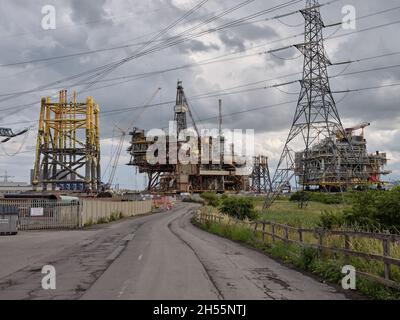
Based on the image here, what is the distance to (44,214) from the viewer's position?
121 feet

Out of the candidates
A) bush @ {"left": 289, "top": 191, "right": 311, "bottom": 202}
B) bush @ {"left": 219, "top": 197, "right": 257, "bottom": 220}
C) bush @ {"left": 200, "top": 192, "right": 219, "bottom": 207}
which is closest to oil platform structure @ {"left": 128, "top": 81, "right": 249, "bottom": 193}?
bush @ {"left": 200, "top": 192, "right": 219, "bottom": 207}

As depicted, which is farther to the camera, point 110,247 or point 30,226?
point 30,226

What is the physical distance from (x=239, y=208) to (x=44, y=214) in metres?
15.3

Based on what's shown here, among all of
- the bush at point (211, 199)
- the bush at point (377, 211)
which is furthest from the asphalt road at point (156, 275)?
the bush at point (211, 199)

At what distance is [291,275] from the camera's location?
13352mm

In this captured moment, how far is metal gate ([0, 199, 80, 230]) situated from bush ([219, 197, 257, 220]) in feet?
40.6

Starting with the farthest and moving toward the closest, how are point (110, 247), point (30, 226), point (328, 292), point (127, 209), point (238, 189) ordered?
point (238, 189)
point (127, 209)
point (30, 226)
point (110, 247)
point (328, 292)

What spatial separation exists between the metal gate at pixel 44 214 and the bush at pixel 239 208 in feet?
40.6

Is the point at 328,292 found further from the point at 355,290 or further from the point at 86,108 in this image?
the point at 86,108

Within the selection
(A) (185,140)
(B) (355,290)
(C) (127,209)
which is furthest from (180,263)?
(A) (185,140)

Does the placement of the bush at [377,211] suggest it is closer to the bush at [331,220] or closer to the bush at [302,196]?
the bush at [331,220]

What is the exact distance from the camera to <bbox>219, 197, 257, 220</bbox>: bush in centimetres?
3900

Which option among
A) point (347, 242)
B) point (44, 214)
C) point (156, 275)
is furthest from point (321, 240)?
point (44, 214)
